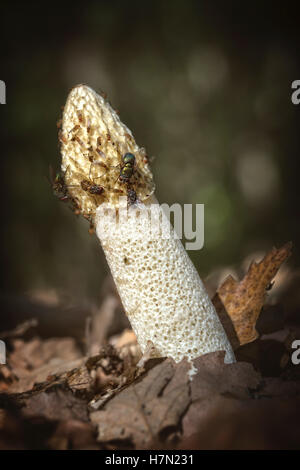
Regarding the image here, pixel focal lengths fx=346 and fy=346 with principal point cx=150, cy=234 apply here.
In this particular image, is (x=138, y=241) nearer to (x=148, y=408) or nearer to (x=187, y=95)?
(x=148, y=408)

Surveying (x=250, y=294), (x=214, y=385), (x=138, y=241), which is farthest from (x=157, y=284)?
(x=250, y=294)

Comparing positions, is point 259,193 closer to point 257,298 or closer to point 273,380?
point 257,298

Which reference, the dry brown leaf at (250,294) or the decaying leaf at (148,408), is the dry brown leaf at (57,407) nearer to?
the decaying leaf at (148,408)

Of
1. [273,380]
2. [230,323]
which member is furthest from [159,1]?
[273,380]

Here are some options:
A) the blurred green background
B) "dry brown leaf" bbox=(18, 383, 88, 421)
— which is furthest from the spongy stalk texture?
the blurred green background

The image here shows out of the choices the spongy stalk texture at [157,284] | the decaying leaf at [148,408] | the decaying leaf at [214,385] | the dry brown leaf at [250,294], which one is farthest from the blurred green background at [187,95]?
the decaying leaf at [148,408]
